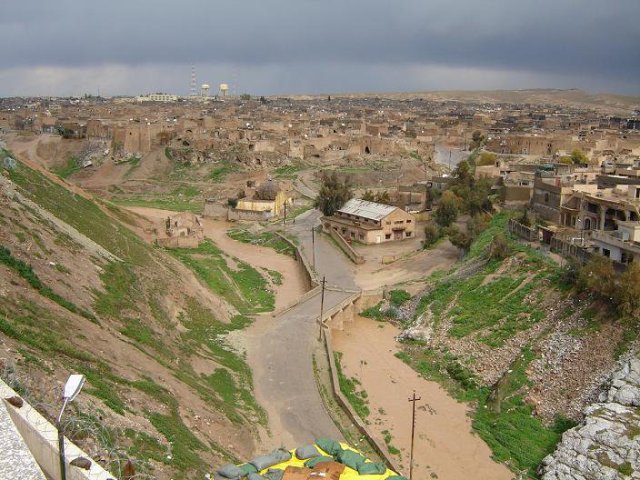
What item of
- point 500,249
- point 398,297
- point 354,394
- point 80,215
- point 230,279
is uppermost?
point 80,215

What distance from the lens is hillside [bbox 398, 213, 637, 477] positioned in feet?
59.4

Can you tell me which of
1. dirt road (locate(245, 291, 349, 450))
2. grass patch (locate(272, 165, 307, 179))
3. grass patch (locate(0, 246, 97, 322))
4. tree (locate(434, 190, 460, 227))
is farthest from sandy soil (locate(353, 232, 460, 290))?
grass patch (locate(272, 165, 307, 179))

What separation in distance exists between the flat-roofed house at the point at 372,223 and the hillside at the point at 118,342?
41.4ft

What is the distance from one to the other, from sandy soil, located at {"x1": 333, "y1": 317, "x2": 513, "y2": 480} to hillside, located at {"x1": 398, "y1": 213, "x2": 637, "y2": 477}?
0.46m

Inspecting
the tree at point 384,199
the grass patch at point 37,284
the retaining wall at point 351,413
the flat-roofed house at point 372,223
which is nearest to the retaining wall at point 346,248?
the flat-roofed house at point 372,223

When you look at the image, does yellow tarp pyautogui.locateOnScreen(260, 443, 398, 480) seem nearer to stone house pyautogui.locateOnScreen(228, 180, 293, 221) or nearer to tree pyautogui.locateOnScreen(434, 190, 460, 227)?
tree pyautogui.locateOnScreen(434, 190, 460, 227)

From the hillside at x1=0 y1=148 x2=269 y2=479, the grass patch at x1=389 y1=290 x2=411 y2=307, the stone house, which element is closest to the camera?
the hillside at x1=0 y1=148 x2=269 y2=479

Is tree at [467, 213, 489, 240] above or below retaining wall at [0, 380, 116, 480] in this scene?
below

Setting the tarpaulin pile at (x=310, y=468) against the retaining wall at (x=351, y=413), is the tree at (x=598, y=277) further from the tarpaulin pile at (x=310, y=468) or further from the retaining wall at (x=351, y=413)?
the tarpaulin pile at (x=310, y=468)

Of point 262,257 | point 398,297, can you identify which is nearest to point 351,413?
point 398,297

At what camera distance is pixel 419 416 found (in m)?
18.5

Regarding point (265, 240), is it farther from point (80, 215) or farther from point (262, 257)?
point (80, 215)

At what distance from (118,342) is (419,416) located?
821 cm

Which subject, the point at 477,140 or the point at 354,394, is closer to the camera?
the point at 354,394
